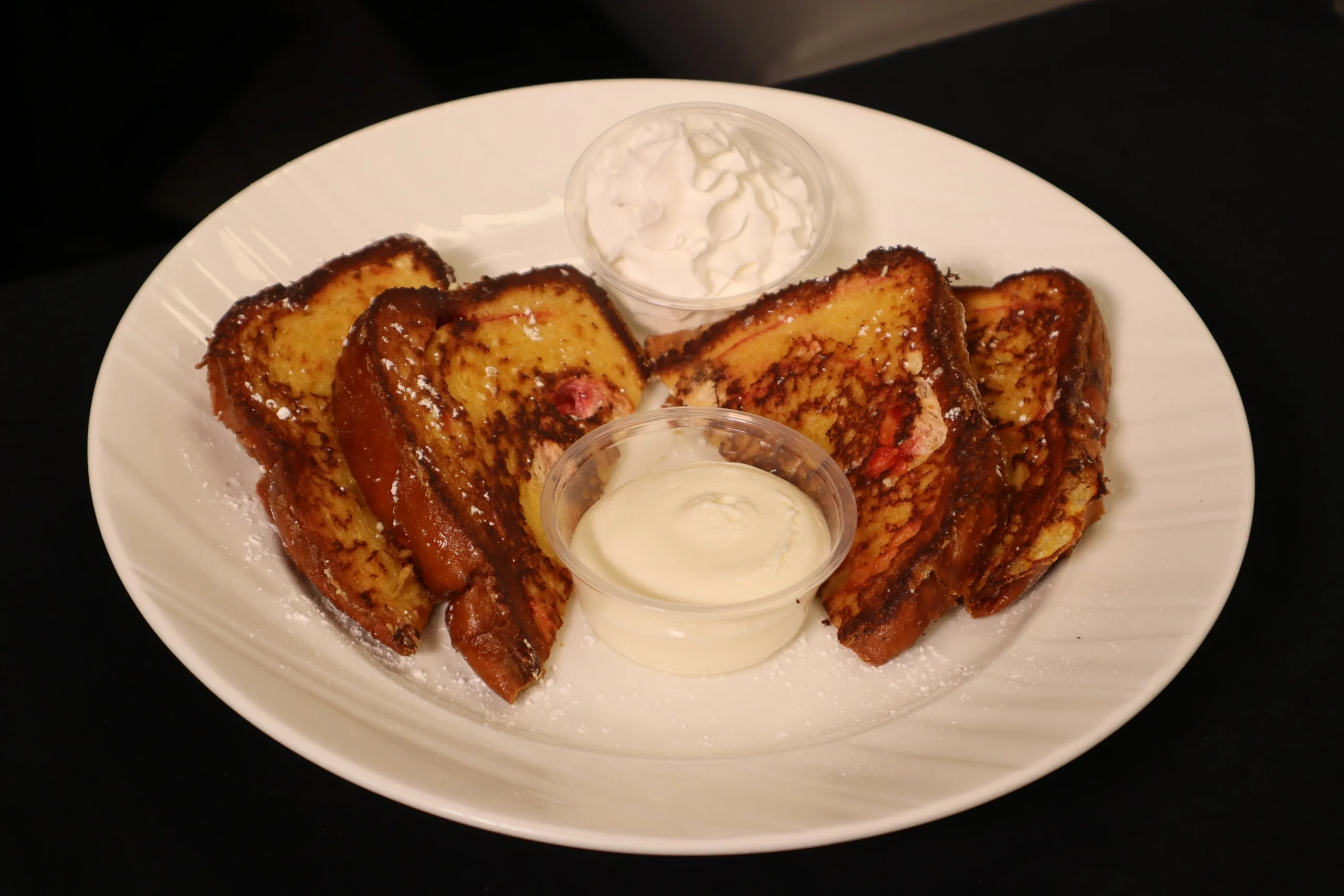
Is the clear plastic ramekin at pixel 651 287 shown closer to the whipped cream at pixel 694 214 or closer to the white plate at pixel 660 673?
the whipped cream at pixel 694 214

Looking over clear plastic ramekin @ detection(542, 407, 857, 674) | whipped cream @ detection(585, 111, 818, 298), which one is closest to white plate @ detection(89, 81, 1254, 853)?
clear plastic ramekin @ detection(542, 407, 857, 674)

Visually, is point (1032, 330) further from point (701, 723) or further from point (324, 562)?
point (324, 562)

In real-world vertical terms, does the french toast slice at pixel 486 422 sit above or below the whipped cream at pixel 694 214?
below

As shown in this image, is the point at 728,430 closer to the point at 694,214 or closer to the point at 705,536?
the point at 705,536

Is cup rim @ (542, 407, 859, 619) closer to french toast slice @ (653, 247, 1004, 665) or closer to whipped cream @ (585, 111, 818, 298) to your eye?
french toast slice @ (653, 247, 1004, 665)

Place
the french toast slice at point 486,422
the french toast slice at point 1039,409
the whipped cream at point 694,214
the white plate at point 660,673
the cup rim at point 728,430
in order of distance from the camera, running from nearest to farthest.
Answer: the white plate at point 660,673
the cup rim at point 728,430
the french toast slice at point 486,422
the french toast slice at point 1039,409
the whipped cream at point 694,214

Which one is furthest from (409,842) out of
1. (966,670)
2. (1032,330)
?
(1032,330)

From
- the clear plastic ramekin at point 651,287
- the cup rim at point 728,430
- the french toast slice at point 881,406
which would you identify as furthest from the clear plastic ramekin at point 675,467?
the clear plastic ramekin at point 651,287
